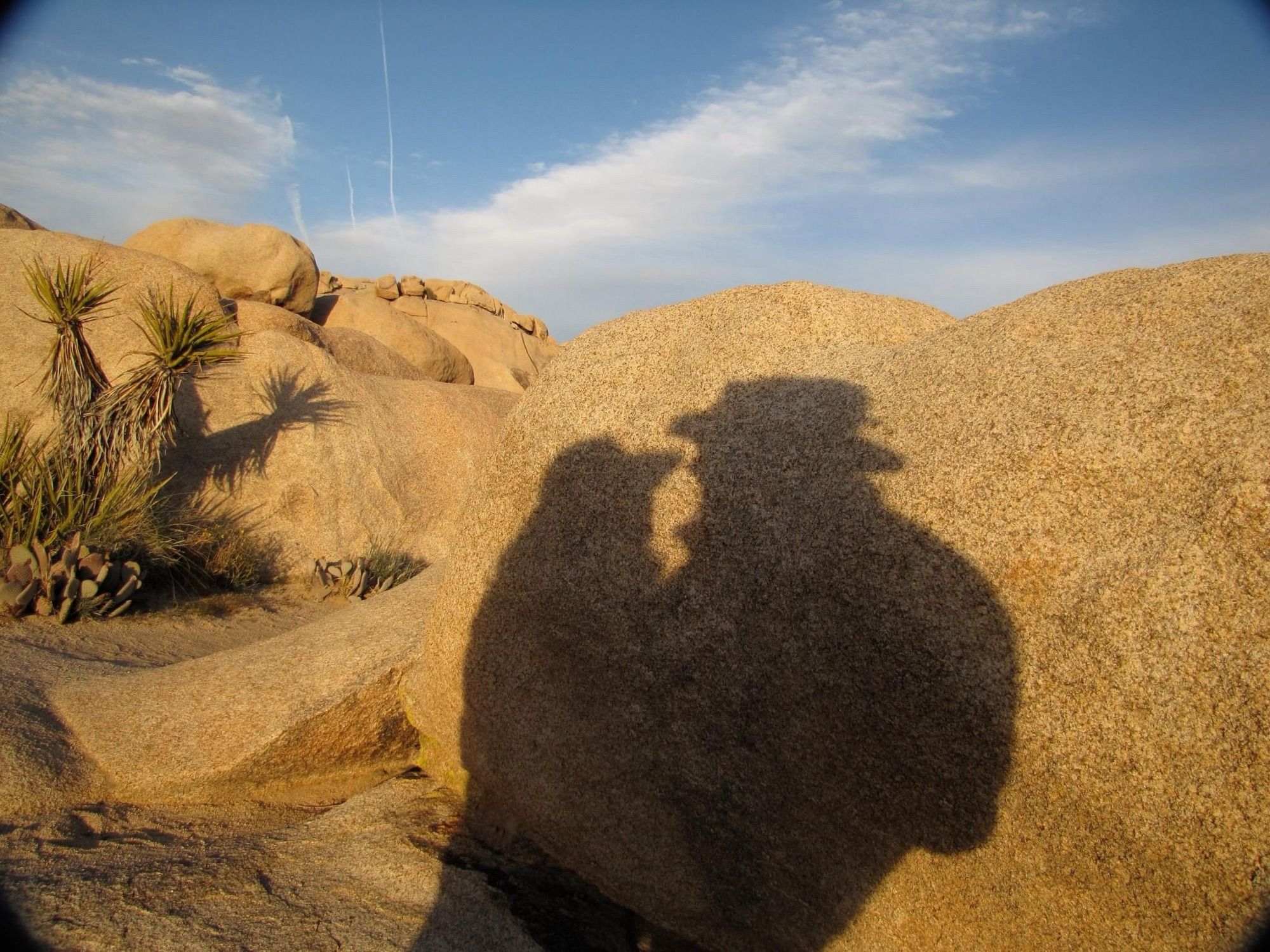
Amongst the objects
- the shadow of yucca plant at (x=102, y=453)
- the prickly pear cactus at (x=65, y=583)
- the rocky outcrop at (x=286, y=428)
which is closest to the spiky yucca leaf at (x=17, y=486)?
the shadow of yucca plant at (x=102, y=453)

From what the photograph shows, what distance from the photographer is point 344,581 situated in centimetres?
768

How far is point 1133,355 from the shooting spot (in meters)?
2.29

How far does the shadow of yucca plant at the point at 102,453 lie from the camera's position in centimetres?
595

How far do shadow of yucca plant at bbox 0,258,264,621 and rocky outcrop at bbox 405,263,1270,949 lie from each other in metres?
4.16

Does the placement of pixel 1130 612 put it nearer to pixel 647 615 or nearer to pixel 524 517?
pixel 647 615

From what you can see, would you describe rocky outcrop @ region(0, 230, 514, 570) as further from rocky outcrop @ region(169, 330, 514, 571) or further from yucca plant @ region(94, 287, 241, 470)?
yucca plant @ region(94, 287, 241, 470)

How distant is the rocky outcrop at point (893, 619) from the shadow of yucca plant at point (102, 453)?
13.6 ft

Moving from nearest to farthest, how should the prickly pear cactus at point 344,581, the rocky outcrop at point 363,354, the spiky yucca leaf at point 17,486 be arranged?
the spiky yucca leaf at point 17,486 < the prickly pear cactus at point 344,581 < the rocky outcrop at point 363,354

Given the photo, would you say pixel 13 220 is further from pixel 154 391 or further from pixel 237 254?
pixel 154 391

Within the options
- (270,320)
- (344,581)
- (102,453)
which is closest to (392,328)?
(270,320)

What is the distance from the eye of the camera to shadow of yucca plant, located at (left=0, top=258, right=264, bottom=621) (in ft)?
19.5

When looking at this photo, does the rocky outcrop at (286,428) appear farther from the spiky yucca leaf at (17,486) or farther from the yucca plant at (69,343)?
the spiky yucca leaf at (17,486)

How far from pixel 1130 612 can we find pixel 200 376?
8.02 m

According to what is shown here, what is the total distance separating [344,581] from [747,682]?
5887mm
